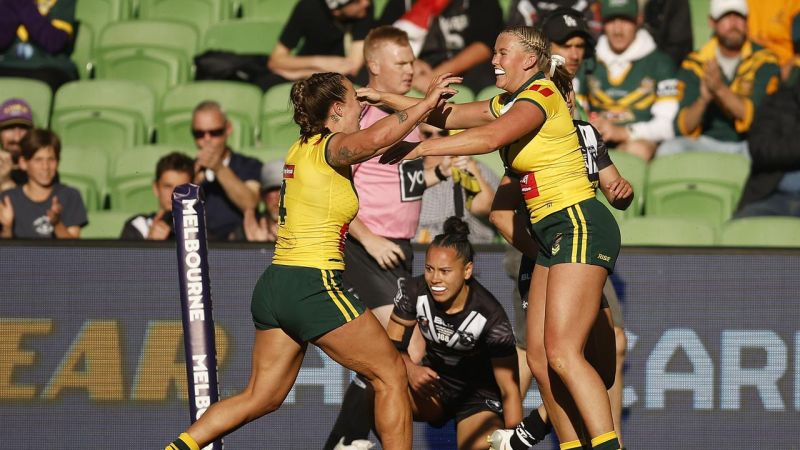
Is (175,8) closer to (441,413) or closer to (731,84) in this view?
(731,84)

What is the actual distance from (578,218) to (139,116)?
538 cm

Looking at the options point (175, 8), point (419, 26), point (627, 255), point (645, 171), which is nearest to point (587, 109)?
point (645, 171)

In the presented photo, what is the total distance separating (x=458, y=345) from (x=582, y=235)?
152 centimetres

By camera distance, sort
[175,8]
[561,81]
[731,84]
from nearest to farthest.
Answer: [561,81], [731,84], [175,8]

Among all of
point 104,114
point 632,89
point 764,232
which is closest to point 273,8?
point 104,114

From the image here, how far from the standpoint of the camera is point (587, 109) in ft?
32.0

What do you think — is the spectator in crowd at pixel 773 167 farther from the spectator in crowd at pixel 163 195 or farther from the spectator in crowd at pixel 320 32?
the spectator in crowd at pixel 163 195

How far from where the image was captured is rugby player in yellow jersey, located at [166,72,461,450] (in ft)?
19.0

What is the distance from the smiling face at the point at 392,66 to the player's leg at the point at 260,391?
75.7 inches

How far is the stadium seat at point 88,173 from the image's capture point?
9.54 meters

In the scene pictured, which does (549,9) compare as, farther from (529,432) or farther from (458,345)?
(529,432)

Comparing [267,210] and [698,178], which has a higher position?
[698,178]

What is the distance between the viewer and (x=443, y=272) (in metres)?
6.77

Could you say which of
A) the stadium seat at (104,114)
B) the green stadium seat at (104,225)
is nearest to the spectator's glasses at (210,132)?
the green stadium seat at (104,225)
